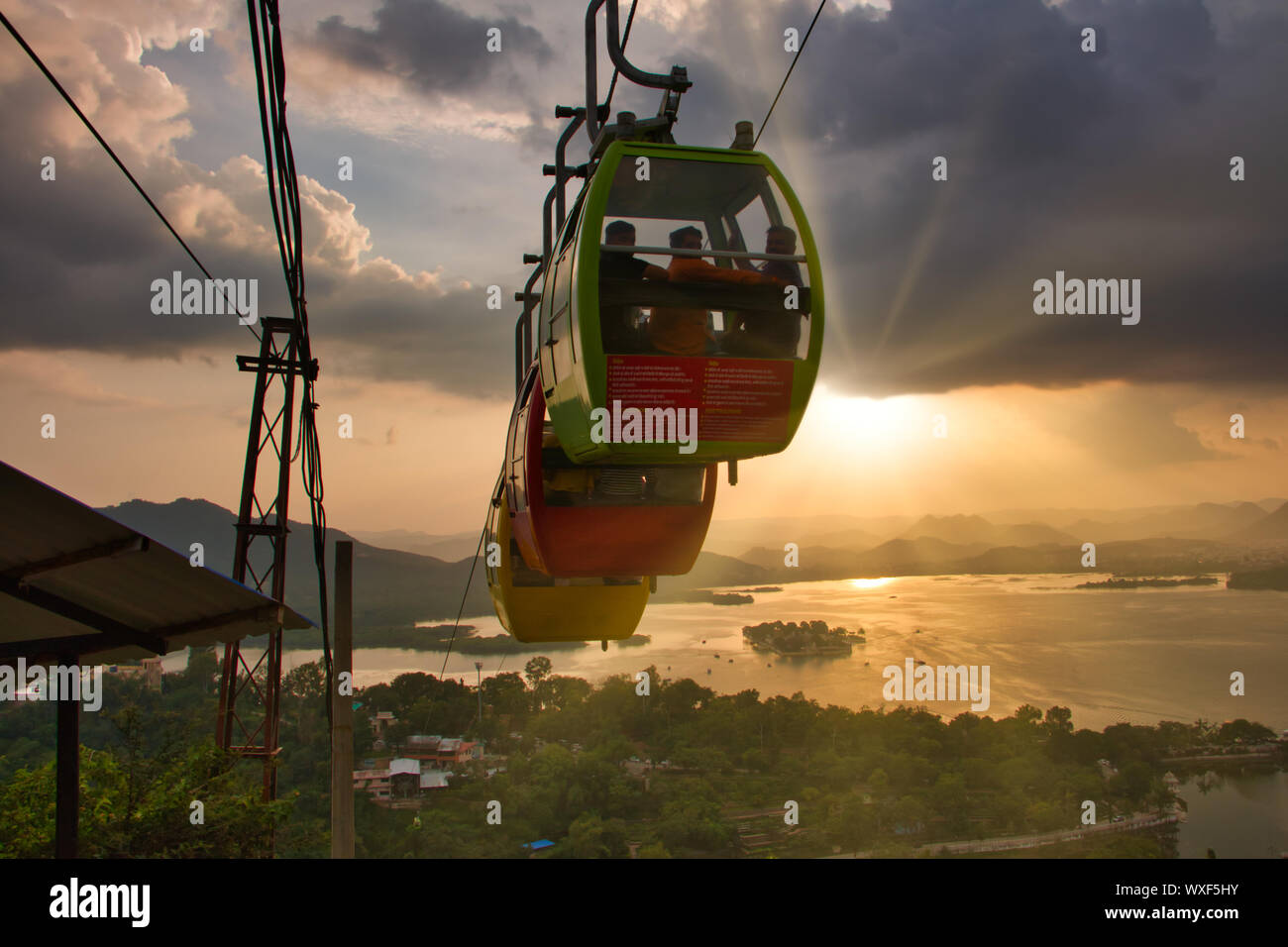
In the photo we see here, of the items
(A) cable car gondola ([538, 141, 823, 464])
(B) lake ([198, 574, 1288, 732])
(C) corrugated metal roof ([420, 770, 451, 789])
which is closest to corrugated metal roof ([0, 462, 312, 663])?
(A) cable car gondola ([538, 141, 823, 464])

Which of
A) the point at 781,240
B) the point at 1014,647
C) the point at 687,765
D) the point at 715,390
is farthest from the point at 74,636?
the point at 1014,647

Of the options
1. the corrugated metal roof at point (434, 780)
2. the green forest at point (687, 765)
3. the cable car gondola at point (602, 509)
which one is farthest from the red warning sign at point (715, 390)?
the corrugated metal roof at point (434, 780)

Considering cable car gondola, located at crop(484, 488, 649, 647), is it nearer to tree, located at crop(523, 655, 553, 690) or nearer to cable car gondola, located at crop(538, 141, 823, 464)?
cable car gondola, located at crop(538, 141, 823, 464)

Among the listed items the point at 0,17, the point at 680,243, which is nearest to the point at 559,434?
the point at 680,243

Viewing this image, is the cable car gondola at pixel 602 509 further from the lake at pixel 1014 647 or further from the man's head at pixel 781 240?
the lake at pixel 1014 647

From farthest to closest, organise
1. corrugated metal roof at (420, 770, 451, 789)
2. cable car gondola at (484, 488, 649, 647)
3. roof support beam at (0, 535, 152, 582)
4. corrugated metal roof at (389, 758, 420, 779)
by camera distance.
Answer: corrugated metal roof at (420, 770, 451, 789), corrugated metal roof at (389, 758, 420, 779), cable car gondola at (484, 488, 649, 647), roof support beam at (0, 535, 152, 582)

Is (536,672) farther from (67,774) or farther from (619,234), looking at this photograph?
Result: (67,774)
